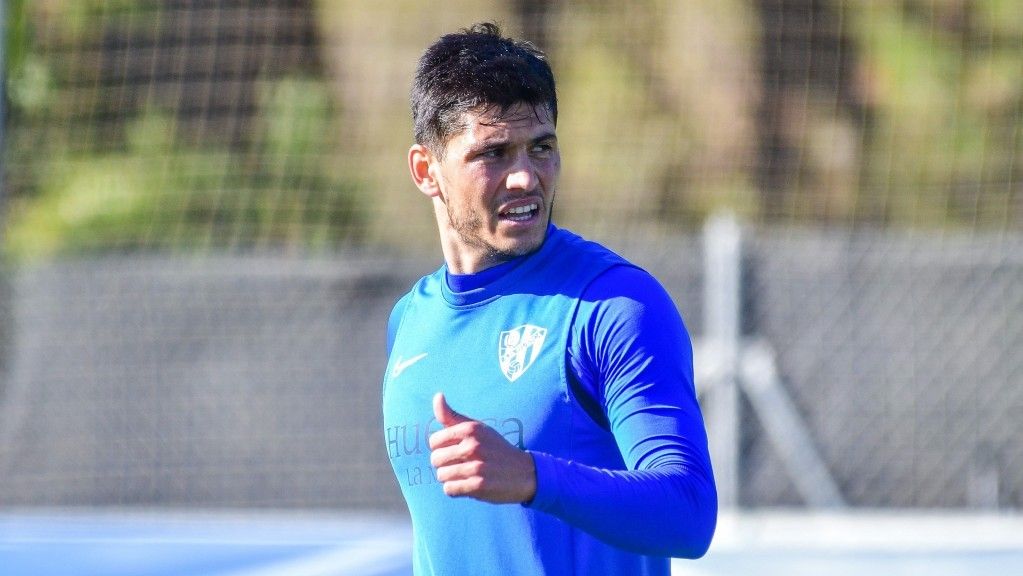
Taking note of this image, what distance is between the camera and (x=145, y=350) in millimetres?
7844

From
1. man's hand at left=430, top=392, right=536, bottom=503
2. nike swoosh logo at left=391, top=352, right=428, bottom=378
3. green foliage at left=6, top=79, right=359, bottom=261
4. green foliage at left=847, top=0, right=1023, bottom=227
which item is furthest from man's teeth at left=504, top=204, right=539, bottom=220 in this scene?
green foliage at left=847, top=0, right=1023, bottom=227

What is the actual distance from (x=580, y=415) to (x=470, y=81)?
62 cm

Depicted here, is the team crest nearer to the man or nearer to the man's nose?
the man

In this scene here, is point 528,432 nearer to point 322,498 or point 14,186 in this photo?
point 322,498

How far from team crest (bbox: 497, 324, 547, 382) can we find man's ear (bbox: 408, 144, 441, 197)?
15.1 inches

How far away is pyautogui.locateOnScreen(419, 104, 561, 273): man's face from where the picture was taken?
2473 millimetres

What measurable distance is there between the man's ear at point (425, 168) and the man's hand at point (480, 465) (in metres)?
0.74

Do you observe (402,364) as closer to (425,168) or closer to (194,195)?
(425,168)

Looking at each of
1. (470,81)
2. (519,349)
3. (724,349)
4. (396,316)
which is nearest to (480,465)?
(519,349)

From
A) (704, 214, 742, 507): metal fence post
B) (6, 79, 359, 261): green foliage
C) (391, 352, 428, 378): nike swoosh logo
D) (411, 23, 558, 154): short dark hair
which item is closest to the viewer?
(411, 23, 558, 154): short dark hair

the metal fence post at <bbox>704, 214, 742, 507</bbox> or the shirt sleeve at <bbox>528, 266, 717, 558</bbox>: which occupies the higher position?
the shirt sleeve at <bbox>528, 266, 717, 558</bbox>

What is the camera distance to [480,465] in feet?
6.59

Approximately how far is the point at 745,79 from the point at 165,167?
19.2 ft

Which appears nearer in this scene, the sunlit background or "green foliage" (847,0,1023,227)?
the sunlit background
